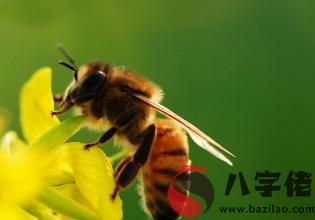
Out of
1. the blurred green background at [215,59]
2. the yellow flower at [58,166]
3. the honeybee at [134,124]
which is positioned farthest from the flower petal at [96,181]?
the blurred green background at [215,59]

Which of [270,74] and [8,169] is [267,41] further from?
[8,169]

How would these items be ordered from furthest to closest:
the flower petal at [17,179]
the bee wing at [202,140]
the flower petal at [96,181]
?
1. the bee wing at [202,140]
2. the flower petal at [96,181]
3. the flower petal at [17,179]

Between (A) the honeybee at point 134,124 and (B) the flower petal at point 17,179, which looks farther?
(A) the honeybee at point 134,124

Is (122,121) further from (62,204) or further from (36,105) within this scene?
(62,204)

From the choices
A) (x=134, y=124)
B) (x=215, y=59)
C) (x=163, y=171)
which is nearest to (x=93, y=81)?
(x=134, y=124)

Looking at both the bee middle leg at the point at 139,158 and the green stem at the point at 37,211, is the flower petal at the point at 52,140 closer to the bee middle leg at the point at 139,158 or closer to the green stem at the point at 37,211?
the green stem at the point at 37,211

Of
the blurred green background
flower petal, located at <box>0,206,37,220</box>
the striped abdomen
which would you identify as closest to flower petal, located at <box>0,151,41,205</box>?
flower petal, located at <box>0,206,37,220</box>

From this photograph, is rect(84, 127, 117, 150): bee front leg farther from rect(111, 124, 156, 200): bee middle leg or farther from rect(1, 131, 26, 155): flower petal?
rect(1, 131, 26, 155): flower petal
